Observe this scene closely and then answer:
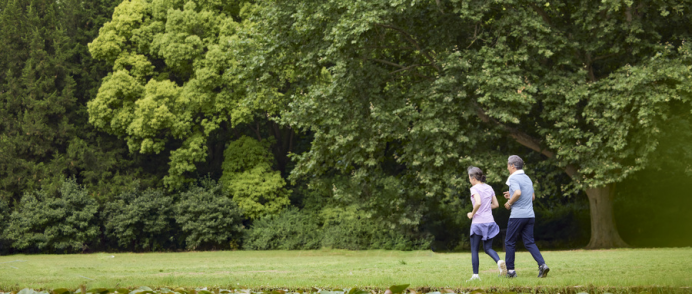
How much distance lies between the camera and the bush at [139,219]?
28.7 metres

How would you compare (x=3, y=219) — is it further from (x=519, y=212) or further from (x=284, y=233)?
(x=519, y=212)

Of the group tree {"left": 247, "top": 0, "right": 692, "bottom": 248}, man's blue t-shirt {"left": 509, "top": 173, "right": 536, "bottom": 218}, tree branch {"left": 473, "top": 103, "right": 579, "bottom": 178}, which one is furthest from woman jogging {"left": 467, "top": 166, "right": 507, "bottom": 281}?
tree branch {"left": 473, "top": 103, "right": 579, "bottom": 178}

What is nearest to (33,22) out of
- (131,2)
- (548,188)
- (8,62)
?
(8,62)

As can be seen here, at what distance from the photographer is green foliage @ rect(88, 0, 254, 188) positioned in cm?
→ 2875

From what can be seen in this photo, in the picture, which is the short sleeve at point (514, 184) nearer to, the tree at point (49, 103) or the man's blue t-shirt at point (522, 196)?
the man's blue t-shirt at point (522, 196)

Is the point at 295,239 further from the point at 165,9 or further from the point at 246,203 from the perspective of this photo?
the point at 165,9

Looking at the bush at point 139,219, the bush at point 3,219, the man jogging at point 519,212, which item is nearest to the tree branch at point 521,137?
the man jogging at point 519,212

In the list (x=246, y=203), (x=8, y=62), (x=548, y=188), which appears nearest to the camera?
(x=548, y=188)

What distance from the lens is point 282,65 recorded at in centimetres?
2206

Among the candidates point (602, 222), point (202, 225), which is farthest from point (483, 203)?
point (202, 225)

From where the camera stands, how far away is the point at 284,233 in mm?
28250

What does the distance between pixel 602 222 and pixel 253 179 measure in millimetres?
16302

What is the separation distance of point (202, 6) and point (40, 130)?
1039 cm

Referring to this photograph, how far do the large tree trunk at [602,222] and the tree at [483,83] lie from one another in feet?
0.15
